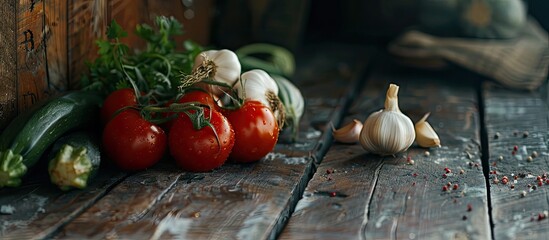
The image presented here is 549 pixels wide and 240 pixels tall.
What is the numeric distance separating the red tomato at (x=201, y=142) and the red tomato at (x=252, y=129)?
0.16 feet

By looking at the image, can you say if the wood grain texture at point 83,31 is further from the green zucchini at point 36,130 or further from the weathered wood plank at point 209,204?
the weathered wood plank at point 209,204

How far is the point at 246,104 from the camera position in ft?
6.80

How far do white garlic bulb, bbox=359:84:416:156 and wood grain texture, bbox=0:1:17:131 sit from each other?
87cm

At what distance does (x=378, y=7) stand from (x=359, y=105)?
3.31 ft

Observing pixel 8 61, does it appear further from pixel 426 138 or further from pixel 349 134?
pixel 426 138

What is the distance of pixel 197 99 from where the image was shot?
2047 millimetres

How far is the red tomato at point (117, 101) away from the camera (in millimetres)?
2068

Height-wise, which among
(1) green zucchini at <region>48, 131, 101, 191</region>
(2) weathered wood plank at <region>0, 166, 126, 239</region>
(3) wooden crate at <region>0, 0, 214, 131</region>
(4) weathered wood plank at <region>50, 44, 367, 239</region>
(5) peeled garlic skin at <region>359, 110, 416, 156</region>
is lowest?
(5) peeled garlic skin at <region>359, 110, 416, 156</region>

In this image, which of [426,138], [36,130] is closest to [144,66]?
[36,130]

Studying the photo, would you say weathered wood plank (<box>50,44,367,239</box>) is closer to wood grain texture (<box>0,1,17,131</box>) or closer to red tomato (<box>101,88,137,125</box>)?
red tomato (<box>101,88,137,125</box>)

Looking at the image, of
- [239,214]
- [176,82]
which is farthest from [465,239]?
[176,82]

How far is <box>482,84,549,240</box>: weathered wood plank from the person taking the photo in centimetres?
170

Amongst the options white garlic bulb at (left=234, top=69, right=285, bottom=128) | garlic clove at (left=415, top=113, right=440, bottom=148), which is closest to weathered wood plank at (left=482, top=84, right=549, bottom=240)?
garlic clove at (left=415, top=113, right=440, bottom=148)

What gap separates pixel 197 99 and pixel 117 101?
0.20 meters
